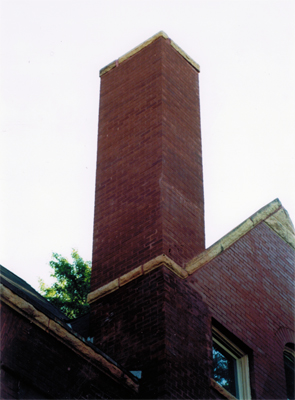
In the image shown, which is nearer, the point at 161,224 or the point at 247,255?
the point at 161,224

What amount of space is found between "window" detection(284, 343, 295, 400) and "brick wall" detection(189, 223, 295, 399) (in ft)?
0.57

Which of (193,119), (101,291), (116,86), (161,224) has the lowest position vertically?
(101,291)

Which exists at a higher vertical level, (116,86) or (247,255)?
(116,86)

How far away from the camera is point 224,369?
11922 mm

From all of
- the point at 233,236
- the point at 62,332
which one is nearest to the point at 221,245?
the point at 233,236

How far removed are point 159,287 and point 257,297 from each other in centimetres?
238

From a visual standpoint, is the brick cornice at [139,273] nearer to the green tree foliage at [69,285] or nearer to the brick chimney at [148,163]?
the brick chimney at [148,163]

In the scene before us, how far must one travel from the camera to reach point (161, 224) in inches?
481

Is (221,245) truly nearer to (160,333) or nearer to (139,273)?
(139,273)

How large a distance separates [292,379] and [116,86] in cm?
666

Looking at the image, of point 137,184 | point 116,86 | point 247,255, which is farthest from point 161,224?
point 116,86

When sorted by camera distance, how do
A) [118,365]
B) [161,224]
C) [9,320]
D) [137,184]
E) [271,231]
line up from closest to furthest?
[9,320]
[118,365]
[161,224]
[137,184]
[271,231]

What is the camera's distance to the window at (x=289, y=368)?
12520 mm

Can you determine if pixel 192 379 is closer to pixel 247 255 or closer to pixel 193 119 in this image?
pixel 247 255
